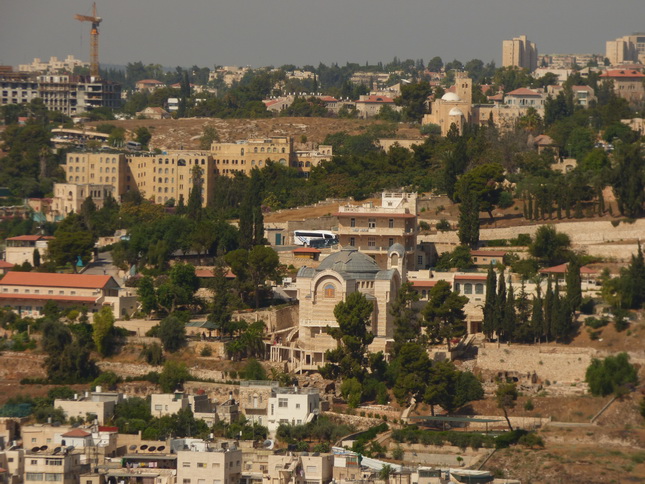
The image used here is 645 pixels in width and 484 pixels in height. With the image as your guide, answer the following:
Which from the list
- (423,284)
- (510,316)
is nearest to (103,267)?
(423,284)

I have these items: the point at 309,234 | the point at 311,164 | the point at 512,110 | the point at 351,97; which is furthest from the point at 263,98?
the point at 309,234

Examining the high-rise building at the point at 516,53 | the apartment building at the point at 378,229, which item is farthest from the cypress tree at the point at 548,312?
the high-rise building at the point at 516,53

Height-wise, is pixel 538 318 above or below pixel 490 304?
below

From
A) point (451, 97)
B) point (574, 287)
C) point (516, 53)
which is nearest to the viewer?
point (574, 287)

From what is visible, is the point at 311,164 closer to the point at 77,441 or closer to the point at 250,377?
the point at 250,377

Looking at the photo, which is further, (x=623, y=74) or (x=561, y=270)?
(x=623, y=74)

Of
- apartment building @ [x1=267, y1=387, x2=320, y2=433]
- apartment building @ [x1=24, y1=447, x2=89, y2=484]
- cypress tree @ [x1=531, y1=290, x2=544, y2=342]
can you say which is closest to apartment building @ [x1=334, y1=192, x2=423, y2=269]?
cypress tree @ [x1=531, y1=290, x2=544, y2=342]

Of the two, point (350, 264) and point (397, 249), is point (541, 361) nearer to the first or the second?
A: point (350, 264)

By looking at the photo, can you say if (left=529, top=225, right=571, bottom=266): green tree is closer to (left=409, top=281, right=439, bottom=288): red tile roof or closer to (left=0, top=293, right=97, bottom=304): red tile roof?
(left=409, top=281, right=439, bottom=288): red tile roof

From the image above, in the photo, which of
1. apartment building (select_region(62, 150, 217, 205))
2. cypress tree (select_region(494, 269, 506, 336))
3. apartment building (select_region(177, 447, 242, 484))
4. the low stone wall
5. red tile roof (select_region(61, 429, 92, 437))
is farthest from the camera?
apartment building (select_region(62, 150, 217, 205))
